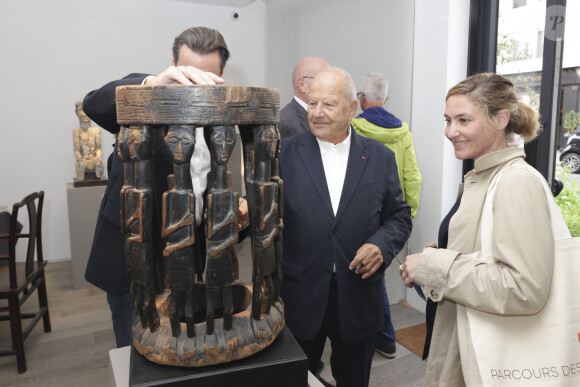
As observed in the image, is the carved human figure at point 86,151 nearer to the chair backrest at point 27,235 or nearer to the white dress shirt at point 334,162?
the chair backrest at point 27,235

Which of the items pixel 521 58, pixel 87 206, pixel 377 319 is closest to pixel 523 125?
pixel 377 319

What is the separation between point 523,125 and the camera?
51.7 inches

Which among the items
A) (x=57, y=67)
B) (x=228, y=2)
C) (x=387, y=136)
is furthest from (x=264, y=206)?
(x=228, y=2)

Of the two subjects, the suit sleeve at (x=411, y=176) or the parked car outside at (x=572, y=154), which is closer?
the parked car outside at (x=572, y=154)

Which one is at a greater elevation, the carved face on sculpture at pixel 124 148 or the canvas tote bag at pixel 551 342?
the carved face on sculpture at pixel 124 148

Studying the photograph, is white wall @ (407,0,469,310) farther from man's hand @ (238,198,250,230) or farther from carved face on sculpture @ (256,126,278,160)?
carved face on sculpture @ (256,126,278,160)

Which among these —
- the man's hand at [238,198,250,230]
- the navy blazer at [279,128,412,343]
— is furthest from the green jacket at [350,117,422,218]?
the man's hand at [238,198,250,230]

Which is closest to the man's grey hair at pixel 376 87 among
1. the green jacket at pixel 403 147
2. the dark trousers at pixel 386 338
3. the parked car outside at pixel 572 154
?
the green jacket at pixel 403 147

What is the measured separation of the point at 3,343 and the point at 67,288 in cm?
110

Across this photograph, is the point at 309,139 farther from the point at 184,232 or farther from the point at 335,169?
the point at 184,232

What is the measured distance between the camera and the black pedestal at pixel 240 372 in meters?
0.97

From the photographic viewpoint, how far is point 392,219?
1.82 m

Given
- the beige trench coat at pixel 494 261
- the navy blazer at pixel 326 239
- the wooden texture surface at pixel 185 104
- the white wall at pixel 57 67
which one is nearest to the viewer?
the wooden texture surface at pixel 185 104

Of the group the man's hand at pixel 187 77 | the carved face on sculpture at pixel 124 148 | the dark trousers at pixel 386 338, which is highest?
the man's hand at pixel 187 77
